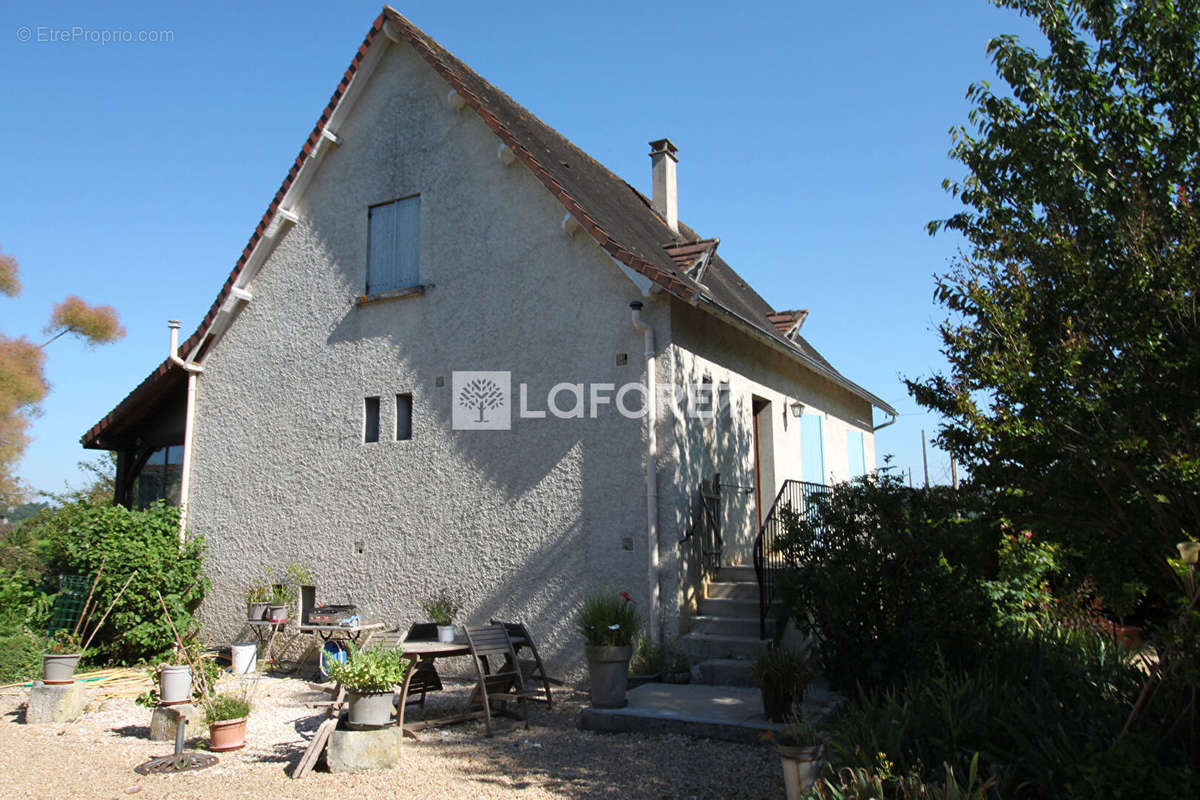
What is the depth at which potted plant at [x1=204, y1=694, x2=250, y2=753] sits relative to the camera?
22.1ft

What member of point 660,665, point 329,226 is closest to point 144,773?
point 660,665

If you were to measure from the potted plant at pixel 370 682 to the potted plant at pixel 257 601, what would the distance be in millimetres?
5439

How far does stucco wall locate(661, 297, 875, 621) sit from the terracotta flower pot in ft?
13.7

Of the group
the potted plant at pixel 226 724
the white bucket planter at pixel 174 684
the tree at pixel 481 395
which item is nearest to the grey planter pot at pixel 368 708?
the potted plant at pixel 226 724

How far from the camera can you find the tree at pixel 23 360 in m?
20.1

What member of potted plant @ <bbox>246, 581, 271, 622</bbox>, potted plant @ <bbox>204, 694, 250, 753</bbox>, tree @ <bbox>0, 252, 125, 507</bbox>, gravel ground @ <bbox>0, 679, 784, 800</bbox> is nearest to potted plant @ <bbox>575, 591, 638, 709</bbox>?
gravel ground @ <bbox>0, 679, 784, 800</bbox>

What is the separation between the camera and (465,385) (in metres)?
10.4

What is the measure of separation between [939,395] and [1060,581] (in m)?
5.13

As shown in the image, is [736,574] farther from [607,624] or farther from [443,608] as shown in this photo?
[443,608]

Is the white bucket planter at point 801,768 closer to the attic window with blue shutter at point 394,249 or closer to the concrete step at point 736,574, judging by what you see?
the concrete step at point 736,574

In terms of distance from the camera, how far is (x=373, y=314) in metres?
11.4

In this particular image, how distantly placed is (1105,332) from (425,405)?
24.8 feet

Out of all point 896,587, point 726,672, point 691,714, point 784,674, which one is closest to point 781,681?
point 784,674

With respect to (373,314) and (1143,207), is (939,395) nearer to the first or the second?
(1143,207)
